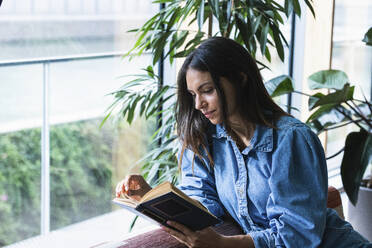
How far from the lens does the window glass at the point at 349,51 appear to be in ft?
13.4

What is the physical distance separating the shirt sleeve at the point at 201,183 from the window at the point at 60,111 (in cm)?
69

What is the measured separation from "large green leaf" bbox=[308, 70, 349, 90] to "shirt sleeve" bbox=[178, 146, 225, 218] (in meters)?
A: 0.83

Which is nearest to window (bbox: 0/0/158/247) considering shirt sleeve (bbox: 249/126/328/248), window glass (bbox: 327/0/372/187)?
shirt sleeve (bbox: 249/126/328/248)

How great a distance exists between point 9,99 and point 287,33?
2017 millimetres

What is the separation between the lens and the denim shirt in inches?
61.7

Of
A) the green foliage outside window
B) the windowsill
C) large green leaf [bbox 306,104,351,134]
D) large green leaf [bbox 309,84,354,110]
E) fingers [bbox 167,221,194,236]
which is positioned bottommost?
the windowsill

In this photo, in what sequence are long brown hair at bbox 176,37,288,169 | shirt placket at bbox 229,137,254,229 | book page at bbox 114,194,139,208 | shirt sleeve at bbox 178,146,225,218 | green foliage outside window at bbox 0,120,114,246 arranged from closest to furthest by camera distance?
book page at bbox 114,194,139,208, long brown hair at bbox 176,37,288,169, shirt placket at bbox 229,137,254,229, shirt sleeve at bbox 178,146,225,218, green foliage outside window at bbox 0,120,114,246

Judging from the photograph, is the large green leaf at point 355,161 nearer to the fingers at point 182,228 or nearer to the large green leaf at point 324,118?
the large green leaf at point 324,118

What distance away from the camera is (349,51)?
4.22 metres

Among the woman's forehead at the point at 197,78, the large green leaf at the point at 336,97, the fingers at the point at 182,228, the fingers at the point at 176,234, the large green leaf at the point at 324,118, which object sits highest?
the woman's forehead at the point at 197,78

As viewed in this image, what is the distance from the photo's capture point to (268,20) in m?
2.13

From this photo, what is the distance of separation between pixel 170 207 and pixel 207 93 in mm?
375

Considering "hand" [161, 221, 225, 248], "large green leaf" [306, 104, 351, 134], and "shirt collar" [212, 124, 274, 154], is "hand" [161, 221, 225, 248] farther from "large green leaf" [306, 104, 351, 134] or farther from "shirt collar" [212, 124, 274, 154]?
"large green leaf" [306, 104, 351, 134]

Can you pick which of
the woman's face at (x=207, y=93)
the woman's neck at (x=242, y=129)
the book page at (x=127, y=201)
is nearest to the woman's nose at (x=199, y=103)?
the woman's face at (x=207, y=93)
